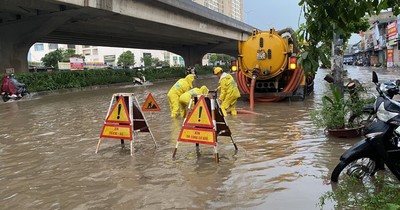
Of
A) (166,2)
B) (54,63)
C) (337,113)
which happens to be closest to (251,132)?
(337,113)

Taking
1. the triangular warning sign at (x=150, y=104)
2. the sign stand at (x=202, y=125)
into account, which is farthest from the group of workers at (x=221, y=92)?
the sign stand at (x=202, y=125)

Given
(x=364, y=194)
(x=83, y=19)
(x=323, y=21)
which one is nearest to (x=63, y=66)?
(x=83, y=19)

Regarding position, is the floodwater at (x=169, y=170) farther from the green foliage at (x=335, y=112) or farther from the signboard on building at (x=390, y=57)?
the signboard on building at (x=390, y=57)

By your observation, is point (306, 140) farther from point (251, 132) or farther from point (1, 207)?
point (1, 207)

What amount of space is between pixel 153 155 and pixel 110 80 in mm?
26832

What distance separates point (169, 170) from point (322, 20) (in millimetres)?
3647

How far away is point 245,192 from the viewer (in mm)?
4922

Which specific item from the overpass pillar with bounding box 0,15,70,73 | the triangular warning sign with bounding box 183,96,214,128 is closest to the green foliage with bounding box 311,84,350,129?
the triangular warning sign with bounding box 183,96,214,128

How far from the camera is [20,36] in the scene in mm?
25062

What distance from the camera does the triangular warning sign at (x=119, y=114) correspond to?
281 inches

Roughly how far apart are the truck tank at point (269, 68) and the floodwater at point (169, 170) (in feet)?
12.9

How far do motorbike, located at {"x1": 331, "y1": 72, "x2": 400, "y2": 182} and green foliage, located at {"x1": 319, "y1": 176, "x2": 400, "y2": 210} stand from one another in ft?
0.44

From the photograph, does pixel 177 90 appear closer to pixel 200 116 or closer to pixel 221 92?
pixel 221 92

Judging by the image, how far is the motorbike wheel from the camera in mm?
4836
